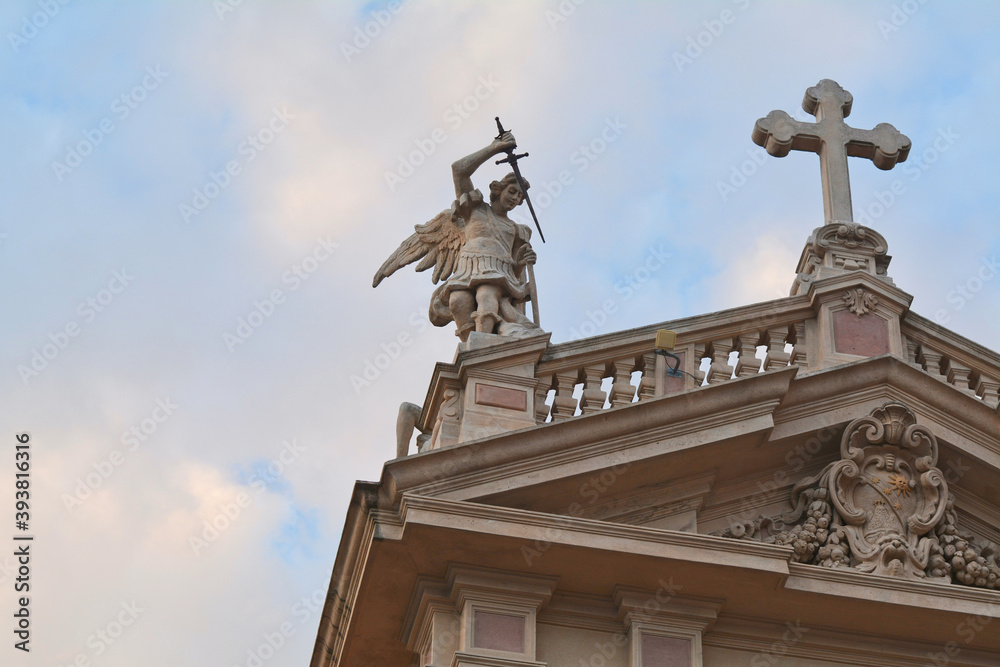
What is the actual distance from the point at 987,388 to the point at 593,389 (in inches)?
134

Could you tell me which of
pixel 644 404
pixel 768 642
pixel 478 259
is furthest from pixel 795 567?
pixel 478 259

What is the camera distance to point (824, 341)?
43.6 ft

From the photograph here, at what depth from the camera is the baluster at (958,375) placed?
43.9 feet

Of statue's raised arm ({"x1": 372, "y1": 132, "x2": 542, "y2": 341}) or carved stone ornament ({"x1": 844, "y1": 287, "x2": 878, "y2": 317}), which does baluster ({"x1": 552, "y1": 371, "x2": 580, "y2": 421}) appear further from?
carved stone ornament ({"x1": 844, "y1": 287, "x2": 878, "y2": 317})

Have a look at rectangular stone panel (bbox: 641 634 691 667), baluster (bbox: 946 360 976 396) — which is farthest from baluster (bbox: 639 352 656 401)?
baluster (bbox: 946 360 976 396)

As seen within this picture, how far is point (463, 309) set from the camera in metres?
13.4

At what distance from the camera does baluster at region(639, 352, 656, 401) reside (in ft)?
42.1

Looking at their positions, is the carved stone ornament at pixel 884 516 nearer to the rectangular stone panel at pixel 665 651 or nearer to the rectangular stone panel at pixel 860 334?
the rectangular stone panel at pixel 860 334

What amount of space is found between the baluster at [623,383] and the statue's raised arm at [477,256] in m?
0.73

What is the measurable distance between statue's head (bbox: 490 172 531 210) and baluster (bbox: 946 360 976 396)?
396 cm

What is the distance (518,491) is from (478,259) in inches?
93.2

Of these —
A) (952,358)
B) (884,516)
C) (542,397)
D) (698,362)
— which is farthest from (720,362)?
(952,358)

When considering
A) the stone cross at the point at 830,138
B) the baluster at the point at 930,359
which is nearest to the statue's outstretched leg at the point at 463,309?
the stone cross at the point at 830,138

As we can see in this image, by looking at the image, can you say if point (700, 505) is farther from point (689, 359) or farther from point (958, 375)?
point (958, 375)
